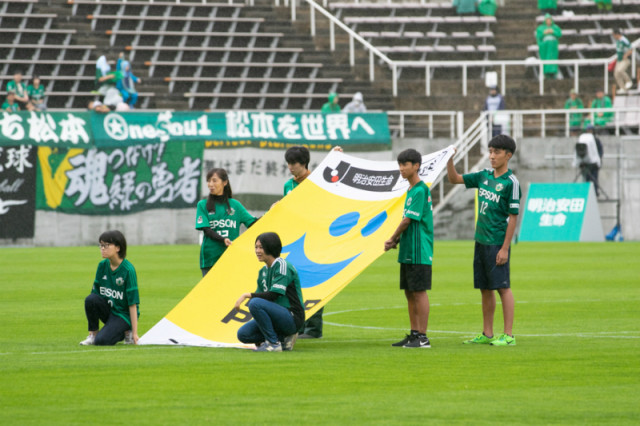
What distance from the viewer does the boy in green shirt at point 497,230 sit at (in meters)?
11.4

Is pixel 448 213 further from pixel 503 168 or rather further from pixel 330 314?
pixel 503 168

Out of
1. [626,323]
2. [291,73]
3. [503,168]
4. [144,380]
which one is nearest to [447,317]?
A: [626,323]

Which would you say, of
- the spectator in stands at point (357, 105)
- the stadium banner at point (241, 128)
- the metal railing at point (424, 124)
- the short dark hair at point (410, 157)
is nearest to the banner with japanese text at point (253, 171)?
the stadium banner at point (241, 128)

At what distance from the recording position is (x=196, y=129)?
33781 millimetres

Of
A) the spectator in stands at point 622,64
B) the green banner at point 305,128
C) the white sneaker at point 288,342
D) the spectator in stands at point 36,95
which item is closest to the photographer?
the white sneaker at point 288,342

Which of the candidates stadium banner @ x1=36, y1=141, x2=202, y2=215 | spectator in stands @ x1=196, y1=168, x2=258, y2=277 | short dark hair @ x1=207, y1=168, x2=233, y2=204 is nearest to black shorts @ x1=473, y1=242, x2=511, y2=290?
spectator in stands @ x1=196, y1=168, x2=258, y2=277

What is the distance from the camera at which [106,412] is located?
25.1 feet

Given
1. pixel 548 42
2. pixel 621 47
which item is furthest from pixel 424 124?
pixel 621 47

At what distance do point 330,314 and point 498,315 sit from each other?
208 centimetres

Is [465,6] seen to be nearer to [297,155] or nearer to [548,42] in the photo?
[548,42]

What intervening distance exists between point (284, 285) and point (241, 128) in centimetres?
2376

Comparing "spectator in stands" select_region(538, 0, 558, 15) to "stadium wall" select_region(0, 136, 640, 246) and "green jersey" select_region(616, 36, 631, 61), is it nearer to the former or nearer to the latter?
"green jersey" select_region(616, 36, 631, 61)

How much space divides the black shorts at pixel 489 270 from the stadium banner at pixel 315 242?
85 centimetres

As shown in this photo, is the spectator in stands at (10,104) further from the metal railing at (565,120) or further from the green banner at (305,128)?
the metal railing at (565,120)
